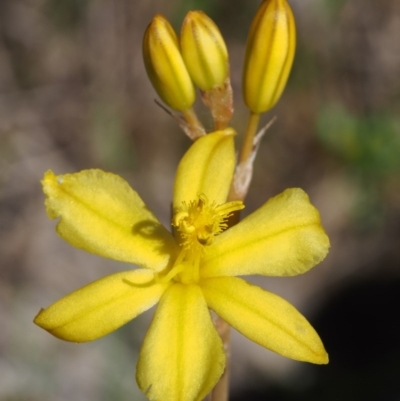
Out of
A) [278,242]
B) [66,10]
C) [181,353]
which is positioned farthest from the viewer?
[66,10]

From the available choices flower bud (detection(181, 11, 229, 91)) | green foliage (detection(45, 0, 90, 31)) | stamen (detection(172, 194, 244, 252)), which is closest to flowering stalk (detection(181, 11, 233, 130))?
flower bud (detection(181, 11, 229, 91))

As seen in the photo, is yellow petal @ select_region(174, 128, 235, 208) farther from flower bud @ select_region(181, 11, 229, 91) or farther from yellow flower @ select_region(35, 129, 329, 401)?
flower bud @ select_region(181, 11, 229, 91)

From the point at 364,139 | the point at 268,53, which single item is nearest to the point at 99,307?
the point at 268,53

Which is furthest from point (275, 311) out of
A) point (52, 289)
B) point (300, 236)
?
point (52, 289)

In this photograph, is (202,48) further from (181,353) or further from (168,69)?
(181,353)

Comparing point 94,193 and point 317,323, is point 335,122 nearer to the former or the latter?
point 317,323

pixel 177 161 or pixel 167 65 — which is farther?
pixel 177 161
